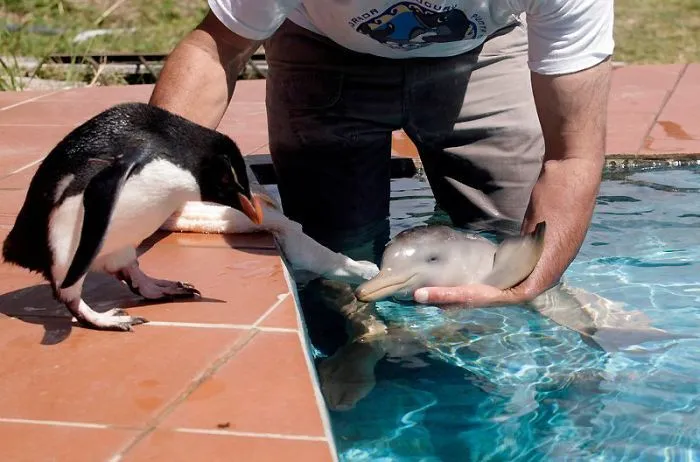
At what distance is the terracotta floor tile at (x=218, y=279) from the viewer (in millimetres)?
2475

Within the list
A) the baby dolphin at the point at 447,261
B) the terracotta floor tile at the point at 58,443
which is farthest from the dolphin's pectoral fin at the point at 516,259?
the terracotta floor tile at the point at 58,443

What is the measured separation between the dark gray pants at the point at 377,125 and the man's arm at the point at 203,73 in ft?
1.59

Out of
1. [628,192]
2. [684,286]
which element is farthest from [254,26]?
[628,192]

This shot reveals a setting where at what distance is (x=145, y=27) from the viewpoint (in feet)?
27.2

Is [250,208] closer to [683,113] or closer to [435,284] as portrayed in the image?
[435,284]

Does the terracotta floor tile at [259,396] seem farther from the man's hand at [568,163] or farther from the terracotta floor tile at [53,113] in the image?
the terracotta floor tile at [53,113]

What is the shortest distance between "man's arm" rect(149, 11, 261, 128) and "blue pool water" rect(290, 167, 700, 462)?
75 cm

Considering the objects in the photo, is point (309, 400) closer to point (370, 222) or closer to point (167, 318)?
point (167, 318)

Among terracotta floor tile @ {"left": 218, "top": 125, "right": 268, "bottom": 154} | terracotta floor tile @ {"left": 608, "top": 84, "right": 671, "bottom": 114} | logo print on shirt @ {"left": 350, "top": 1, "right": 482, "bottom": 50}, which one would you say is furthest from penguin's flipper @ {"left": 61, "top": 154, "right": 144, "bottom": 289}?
terracotta floor tile @ {"left": 608, "top": 84, "right": 671, "bottom": 114}

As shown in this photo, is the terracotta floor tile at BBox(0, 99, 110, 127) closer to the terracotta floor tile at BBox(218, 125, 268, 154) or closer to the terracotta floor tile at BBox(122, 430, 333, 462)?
the terracotta floor tile at BBox(218, 125, 268, 154)

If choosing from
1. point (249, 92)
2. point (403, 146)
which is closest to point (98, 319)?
point (403, 146)

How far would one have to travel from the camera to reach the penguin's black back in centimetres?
228

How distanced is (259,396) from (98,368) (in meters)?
0.36

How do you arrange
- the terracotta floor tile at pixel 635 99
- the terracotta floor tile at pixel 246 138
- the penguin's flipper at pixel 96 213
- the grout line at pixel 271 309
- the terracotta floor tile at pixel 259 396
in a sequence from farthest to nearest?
the terracotta floor tile at pixel 635 99, the terracotta floor tile at pixel 246 138, the grout line at pixel 271 309, the penguin's flipper at pixel 96 213, the terracotta floor tile at pixel 259 396
